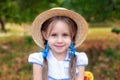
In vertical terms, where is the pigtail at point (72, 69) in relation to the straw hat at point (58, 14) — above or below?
below

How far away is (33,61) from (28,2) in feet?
20.2

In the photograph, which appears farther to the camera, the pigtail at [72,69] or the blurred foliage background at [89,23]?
the blurred foliage background at [89,23]

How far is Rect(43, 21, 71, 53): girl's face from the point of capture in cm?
379

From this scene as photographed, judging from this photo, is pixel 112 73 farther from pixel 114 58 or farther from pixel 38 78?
pixel 38 78

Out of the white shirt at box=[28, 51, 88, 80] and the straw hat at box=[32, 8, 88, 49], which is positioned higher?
the straw hat at box=[32, 8, 88, 49]

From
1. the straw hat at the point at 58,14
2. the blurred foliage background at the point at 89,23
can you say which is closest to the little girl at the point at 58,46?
the straw hat at the point at 58,14

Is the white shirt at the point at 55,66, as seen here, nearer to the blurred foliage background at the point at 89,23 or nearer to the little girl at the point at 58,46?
the little girl at the point at 58,46

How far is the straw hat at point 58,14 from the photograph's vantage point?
3783 millimetres

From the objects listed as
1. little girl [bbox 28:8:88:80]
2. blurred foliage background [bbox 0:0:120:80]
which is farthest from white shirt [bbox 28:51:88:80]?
blurred foliage background [bbox 0:0:120:80]

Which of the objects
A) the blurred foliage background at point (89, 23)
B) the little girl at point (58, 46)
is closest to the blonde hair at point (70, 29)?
the little girl at point (58, 46)

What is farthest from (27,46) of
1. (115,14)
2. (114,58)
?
(115,14)

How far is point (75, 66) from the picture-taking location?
12.6 ft

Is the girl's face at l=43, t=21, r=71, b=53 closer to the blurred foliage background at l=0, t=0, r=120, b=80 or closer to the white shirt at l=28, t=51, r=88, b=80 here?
the white shirt at l=28, t=51, r=88, b=80

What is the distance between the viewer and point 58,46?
3.80m
